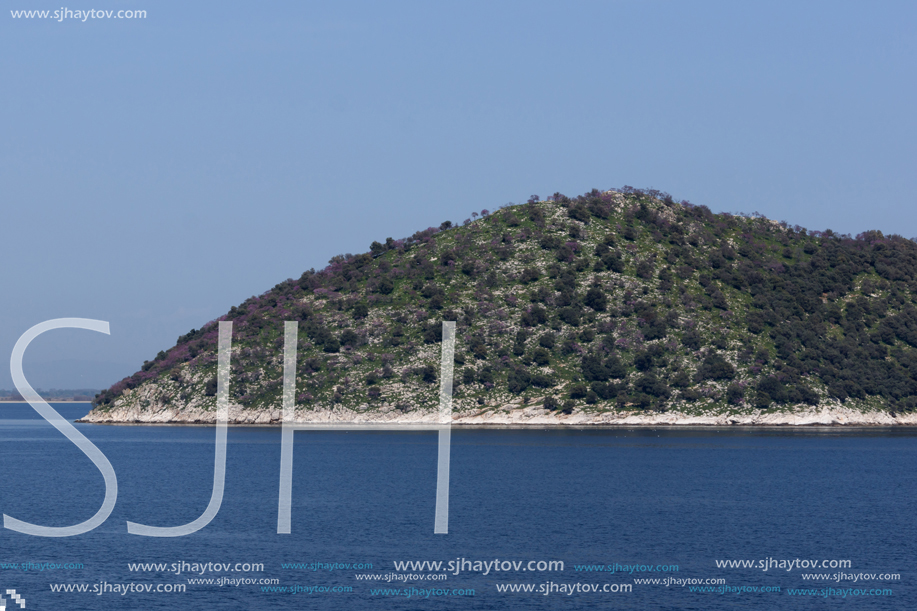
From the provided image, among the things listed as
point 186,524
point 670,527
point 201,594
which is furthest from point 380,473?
point 201,594

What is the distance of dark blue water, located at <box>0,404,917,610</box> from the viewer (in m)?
46.0

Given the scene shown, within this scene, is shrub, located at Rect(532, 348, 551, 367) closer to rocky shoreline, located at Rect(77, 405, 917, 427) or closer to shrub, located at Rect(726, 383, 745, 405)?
rocky shoreline, located at Rect(77, 405, 917, 427)

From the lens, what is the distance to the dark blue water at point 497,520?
151 feet

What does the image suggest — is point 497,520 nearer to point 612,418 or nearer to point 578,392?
point 578,392

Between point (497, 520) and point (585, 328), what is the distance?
339 ft

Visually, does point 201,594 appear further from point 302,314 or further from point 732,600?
point 302,314

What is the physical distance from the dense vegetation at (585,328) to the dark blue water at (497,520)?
30.5m

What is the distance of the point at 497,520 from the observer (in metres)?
66.2

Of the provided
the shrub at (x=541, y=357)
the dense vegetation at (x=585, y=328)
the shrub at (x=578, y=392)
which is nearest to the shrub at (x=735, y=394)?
the dense vegetation at (x=585, y=328)

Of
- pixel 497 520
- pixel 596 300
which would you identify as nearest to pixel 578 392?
pixel 596 300

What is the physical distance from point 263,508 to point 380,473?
921 inches

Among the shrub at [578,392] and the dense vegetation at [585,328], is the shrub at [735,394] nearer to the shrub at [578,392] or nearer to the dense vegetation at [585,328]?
the dense vegetation at [585,328]

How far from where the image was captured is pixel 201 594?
45.6 meters

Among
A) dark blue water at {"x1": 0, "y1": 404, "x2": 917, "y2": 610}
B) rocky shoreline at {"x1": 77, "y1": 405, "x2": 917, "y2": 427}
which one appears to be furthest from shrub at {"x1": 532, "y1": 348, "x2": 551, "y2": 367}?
dark blue water at {"x1": 0, "y1": 404, "x2": 917, "y2": 610}
